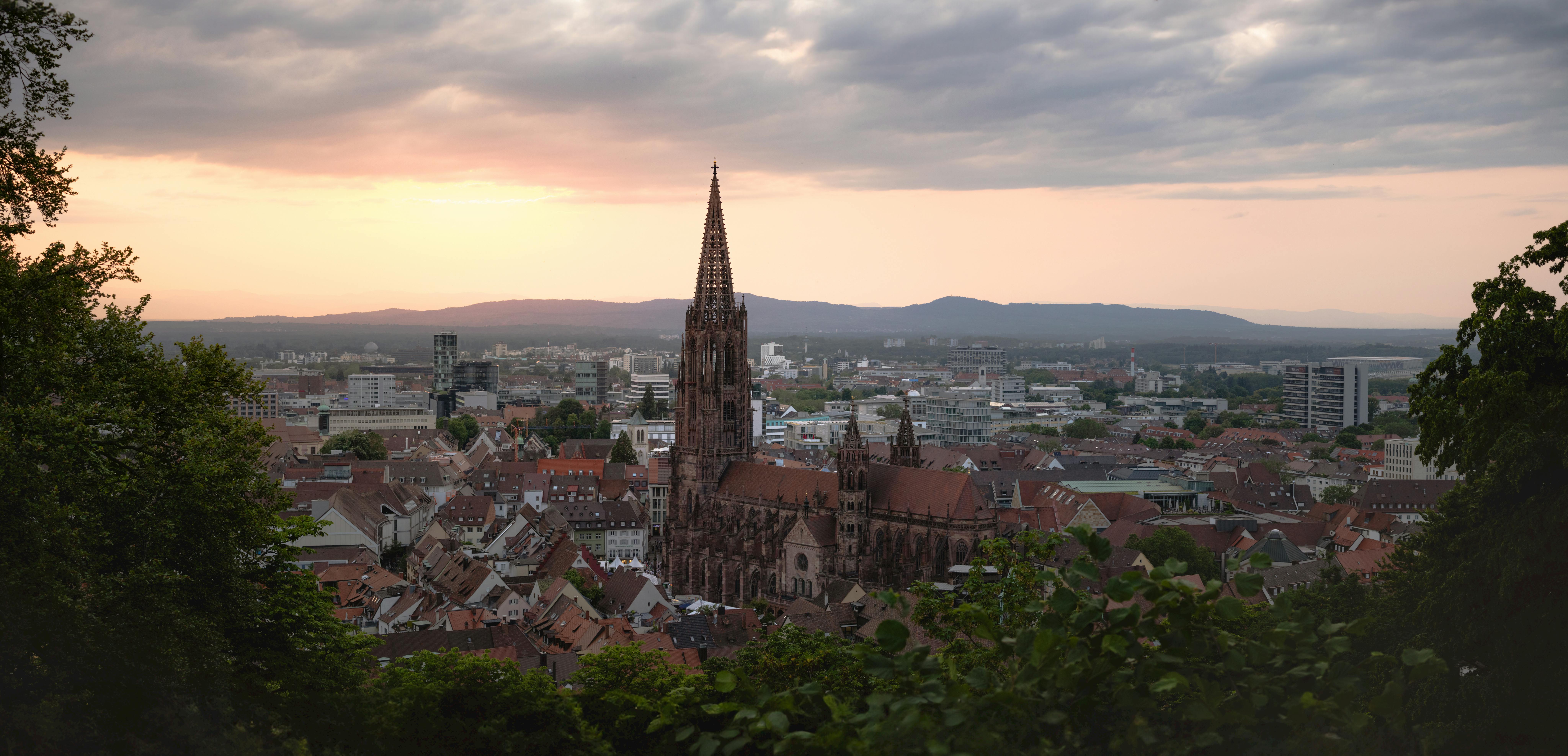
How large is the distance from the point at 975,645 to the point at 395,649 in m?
30.8

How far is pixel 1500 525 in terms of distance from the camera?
66.1ft

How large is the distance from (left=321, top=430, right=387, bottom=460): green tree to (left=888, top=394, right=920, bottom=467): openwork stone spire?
7716 cm

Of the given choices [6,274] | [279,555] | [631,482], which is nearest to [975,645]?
[279,555]

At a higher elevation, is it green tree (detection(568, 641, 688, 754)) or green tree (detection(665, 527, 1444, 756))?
green tree (detection(665, 527, 1444, 756))

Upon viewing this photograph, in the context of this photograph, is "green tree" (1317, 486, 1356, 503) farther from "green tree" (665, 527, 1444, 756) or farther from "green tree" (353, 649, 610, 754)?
"green tree" (665, 527, 1444, 756)

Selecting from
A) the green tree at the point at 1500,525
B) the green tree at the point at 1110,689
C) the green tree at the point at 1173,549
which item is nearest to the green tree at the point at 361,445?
the green tree at the point at 1173,549

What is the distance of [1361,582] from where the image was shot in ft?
150

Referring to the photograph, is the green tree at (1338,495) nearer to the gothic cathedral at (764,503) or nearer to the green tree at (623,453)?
the gothic cathedral at (764,503)

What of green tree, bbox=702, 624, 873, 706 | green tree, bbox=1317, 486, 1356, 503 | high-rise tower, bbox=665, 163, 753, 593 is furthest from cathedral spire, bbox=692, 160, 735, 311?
green tree, bbox=1317, 486, 1356, 503

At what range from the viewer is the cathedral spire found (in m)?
72.8

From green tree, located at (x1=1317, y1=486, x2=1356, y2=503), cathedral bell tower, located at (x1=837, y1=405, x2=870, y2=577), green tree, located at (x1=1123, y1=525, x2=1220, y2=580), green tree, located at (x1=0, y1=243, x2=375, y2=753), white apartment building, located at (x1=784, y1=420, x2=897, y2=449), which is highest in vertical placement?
green tree, located at (x1=0, y1=243, x2=375, y2=753)

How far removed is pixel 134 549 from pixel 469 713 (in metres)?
8.09

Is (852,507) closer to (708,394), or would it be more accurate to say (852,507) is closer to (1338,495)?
(708,394)

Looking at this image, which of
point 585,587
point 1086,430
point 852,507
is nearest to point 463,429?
point 1086,430
